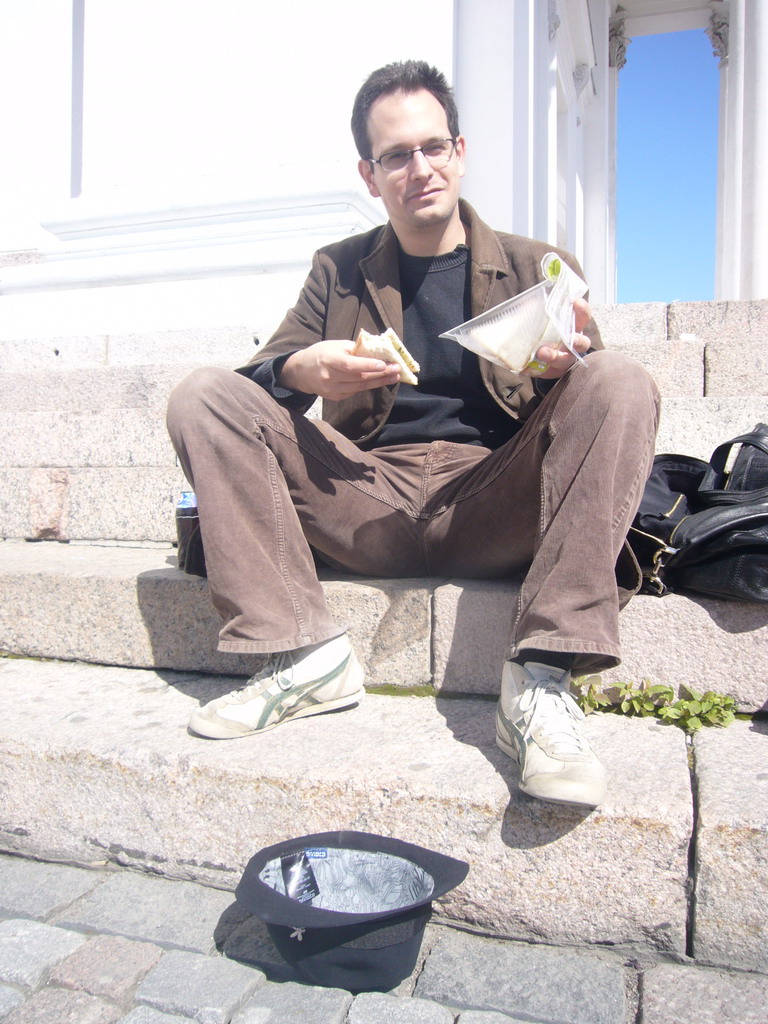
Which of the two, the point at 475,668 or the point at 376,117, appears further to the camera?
the point at 376,117

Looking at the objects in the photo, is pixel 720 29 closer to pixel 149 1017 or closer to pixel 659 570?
pixel 659 570

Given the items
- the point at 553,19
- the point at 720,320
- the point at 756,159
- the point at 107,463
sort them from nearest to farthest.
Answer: the point at 107,463
the point at 720,320
the point at 756,159
the point at 553,19

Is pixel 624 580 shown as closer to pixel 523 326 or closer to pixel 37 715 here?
pixel 523 326

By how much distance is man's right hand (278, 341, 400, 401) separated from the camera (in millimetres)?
1711

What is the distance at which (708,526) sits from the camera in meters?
1.74

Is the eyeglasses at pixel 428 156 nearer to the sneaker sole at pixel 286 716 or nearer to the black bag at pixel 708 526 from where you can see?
the black bag at pixel 708 526

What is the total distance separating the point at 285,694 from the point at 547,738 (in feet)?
1.97

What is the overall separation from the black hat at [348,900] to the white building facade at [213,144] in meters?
3.37

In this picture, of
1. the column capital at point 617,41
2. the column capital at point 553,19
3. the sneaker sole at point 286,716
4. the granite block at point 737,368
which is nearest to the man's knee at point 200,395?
the sneaker sole at point 286,716

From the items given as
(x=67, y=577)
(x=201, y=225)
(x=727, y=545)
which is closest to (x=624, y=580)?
(x=727, y=545)

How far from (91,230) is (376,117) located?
3377 mm

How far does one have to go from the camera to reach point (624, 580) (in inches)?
69.1

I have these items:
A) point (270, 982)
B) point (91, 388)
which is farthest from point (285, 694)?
point (91, 388)

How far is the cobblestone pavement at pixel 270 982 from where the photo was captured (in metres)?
1.21
